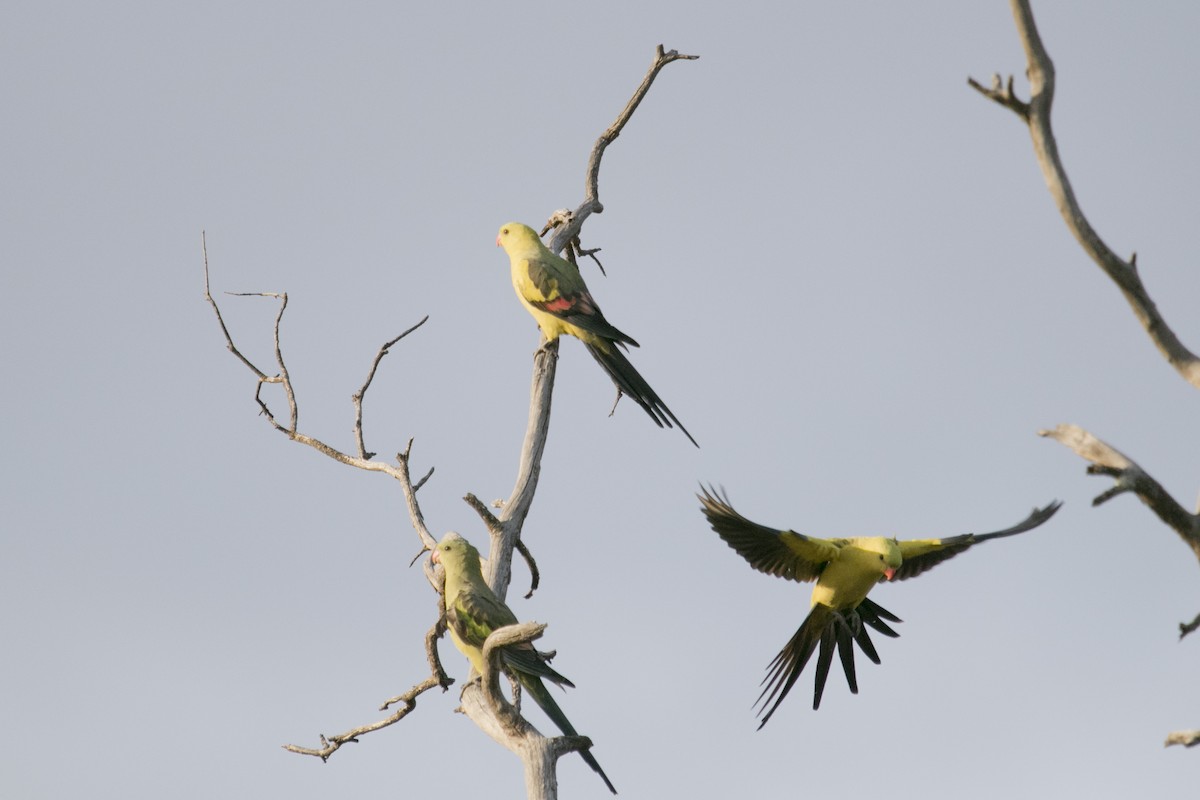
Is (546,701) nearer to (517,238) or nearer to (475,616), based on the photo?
(475,616)

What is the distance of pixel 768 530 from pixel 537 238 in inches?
98.5

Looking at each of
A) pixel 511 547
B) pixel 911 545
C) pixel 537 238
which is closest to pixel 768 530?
pixel 911 545

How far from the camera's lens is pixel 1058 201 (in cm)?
437

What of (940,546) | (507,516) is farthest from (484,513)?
(940,546)

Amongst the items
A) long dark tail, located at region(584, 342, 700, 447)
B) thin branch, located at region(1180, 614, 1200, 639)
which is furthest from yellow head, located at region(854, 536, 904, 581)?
thin branch, located at region(1180, 614, 1200, 639)

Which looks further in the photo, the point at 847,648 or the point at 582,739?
the point at 847,648

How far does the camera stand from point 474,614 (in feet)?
20.3

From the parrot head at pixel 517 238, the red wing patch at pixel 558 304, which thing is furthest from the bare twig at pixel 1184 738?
the parrot head at pixel 517 238

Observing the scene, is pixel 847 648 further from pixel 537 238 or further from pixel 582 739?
pixel 537 238

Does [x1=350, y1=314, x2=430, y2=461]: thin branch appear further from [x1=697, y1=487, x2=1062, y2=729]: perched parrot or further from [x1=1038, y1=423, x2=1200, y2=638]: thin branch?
[x1=1038, y1=423, x2=1200, y2=638]: thin branch

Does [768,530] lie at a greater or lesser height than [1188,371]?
greater

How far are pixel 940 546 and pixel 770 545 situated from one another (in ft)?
3.59

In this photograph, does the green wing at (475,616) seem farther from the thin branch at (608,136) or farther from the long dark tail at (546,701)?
the thin branch at (608,136)

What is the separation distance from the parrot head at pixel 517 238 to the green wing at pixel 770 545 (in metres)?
2.01
